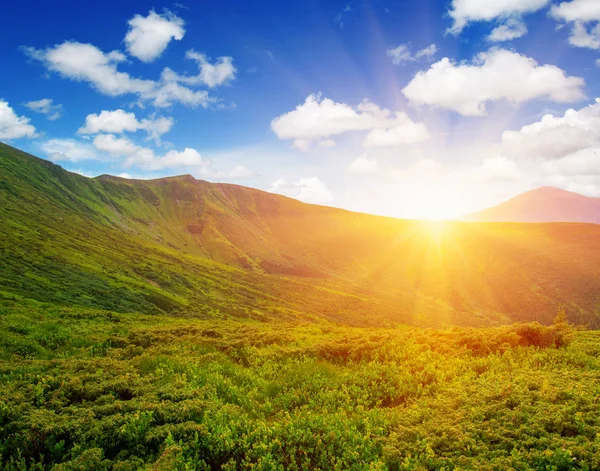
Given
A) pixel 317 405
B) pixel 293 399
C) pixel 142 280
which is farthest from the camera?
pixel 142 280

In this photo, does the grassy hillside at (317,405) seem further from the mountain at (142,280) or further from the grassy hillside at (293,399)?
the mountain at (142,280)

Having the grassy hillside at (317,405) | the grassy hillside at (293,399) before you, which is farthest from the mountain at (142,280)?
the grassy hillside at (317,405)

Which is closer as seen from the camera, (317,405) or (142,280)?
(317,405)

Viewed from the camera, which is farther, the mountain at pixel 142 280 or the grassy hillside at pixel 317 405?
the mountain at pixel 142 280

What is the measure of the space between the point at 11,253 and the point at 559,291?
779 ft

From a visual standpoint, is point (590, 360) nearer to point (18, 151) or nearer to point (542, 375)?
point (542, 375)

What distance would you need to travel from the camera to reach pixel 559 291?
624ft

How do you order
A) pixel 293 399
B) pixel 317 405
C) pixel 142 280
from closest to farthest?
pixel 317 405
pixel 293 399
pixel 142 280

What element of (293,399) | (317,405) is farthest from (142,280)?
(317,405)

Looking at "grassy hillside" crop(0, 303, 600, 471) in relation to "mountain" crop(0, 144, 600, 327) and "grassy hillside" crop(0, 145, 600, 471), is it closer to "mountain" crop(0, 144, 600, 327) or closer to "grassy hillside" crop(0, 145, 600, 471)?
"grassy hillside" crop(0, 145, 600, 471)

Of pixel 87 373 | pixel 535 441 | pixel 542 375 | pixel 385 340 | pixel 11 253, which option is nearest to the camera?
pixel 535 441

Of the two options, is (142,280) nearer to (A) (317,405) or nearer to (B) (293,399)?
(B) (293,399)

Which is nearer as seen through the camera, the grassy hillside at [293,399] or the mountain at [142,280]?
the grassy hillside at [293,399]

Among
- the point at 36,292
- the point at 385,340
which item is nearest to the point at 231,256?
the point at 36,292
